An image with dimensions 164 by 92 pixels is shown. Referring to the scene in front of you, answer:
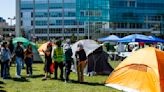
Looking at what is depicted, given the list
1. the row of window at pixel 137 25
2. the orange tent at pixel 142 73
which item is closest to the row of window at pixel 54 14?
the row of window at pixel 137 25

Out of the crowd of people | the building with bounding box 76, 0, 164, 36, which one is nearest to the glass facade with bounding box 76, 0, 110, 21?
the building with bounding box 76, 0, 164, 36

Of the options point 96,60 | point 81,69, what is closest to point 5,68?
point 81,69

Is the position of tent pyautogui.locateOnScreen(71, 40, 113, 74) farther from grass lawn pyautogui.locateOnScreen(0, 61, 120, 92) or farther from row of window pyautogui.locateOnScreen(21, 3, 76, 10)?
row of window pyautogui.locateOnScreen(21, 3, 76, 10)

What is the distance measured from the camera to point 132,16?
112812 millimetres

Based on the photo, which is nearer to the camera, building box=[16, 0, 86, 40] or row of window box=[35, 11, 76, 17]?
building box=[16, 0, 86, 40]

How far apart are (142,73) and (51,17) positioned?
370ft

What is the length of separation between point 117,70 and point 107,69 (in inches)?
209

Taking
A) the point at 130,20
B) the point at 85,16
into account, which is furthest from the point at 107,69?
the point at 130,20

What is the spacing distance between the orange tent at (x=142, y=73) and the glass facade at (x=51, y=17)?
10920 cm

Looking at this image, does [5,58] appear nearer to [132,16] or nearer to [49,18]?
[132,16]

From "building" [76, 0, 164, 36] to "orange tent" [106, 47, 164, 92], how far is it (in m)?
90.1

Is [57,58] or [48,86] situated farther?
[57,58]

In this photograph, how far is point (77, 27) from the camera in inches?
4870

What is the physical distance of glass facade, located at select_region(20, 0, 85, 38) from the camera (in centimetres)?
12456
